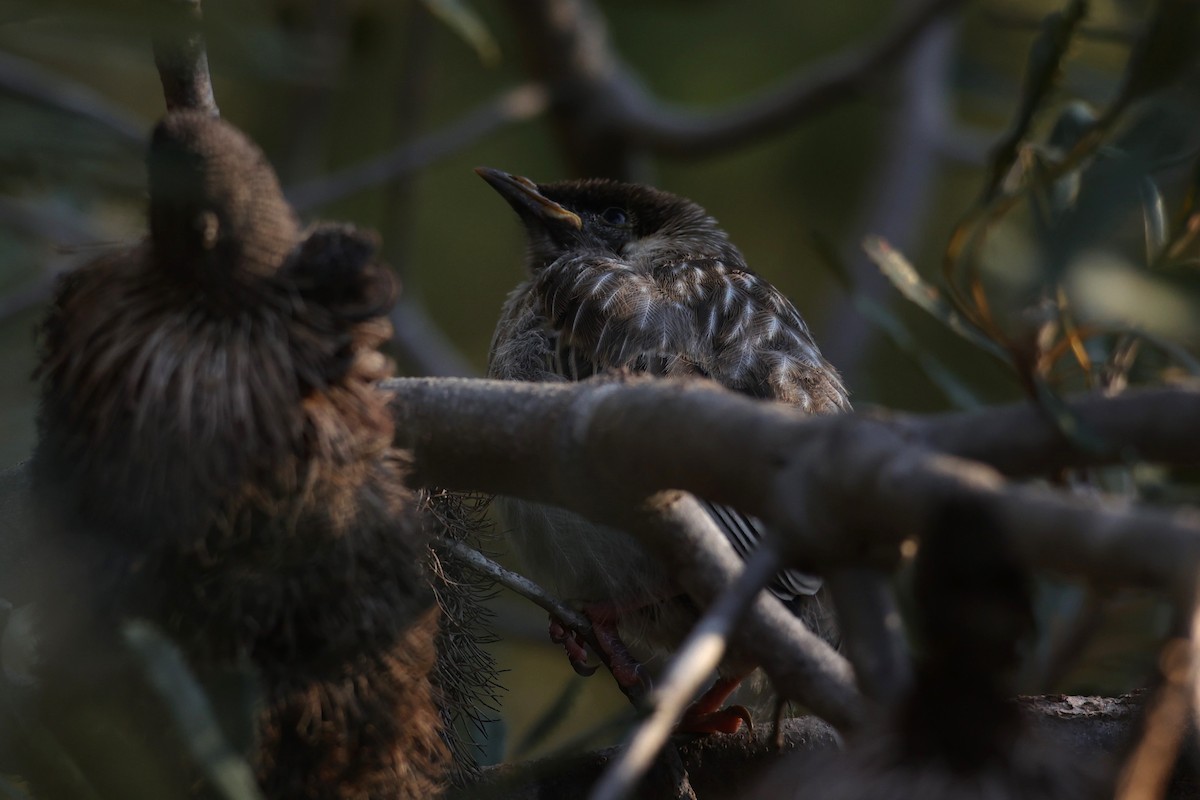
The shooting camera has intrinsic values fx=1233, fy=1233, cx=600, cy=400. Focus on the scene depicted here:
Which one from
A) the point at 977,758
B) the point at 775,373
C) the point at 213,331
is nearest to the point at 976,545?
the point at 977,758

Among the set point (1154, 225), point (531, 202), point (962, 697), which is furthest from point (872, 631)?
point (531, 202)

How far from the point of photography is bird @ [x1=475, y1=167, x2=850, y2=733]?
2.58 meters

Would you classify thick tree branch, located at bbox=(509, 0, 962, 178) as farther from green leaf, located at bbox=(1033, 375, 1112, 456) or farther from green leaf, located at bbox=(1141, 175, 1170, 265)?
green leaf, located at bbox=(1033, 375, 1112, 456)

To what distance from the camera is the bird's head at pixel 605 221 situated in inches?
144

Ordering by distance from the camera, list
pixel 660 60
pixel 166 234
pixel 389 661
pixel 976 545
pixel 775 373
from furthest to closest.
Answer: pixel 660 60 < pixel 775 373 < pixel 389 661 < pixel 166 234 < pixel 976 545

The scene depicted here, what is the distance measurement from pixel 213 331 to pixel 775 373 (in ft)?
5.27

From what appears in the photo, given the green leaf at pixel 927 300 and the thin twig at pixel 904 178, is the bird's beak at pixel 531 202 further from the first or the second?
the thin twig at pixel 904 178

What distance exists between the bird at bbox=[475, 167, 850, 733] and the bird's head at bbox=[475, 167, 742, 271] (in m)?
0.34

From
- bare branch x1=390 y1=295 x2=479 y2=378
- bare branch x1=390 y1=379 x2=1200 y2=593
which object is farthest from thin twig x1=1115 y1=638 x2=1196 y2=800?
bare branch x1=390 y1=295 x2=479 y2=378

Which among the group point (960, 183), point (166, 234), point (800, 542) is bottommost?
point (960, 183)

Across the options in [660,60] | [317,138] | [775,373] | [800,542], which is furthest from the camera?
[660,60]

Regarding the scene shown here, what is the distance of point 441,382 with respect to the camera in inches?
65.8

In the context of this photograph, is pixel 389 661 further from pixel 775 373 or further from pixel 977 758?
pixel 775 373

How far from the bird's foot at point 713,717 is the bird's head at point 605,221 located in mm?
1420
